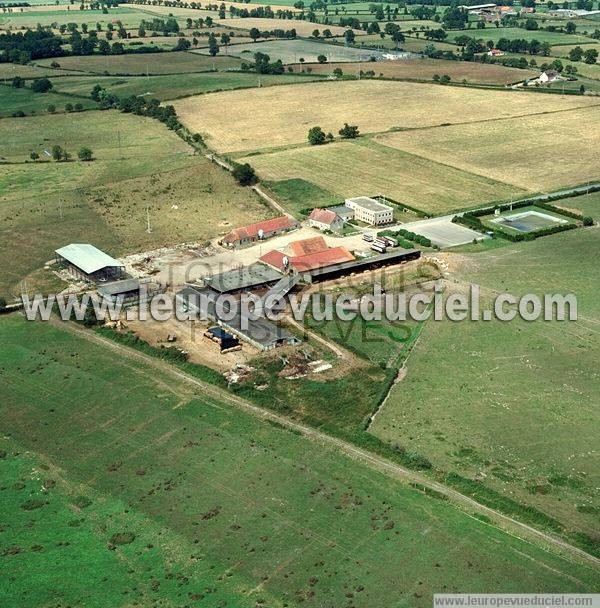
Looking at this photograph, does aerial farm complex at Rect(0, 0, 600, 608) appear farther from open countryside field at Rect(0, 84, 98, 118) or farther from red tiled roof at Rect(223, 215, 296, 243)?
open countryside field at Rect(0, 84, 98, 118)

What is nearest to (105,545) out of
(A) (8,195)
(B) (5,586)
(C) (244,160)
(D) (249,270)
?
(B) (5,586)

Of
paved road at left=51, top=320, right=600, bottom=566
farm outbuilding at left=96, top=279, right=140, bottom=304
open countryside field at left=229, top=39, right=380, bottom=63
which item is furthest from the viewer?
open countryside field at left=229, top=39, right=380, bottom=63

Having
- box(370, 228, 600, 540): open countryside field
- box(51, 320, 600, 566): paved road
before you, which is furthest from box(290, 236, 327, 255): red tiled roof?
box(51, 320, 600, 566): paved road

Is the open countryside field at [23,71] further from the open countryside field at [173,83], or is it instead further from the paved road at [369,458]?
the paved road at [369,458]

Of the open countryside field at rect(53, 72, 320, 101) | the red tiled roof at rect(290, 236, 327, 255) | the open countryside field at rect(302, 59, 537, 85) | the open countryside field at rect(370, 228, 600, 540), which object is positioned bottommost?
the open countryside field at rect(370, 228, 600, 540)

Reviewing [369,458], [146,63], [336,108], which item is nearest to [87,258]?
[369,458]

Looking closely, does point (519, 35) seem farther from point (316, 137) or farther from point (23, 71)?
point (23, 71)

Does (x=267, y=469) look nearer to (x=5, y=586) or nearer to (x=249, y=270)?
(x=5, y=586)
